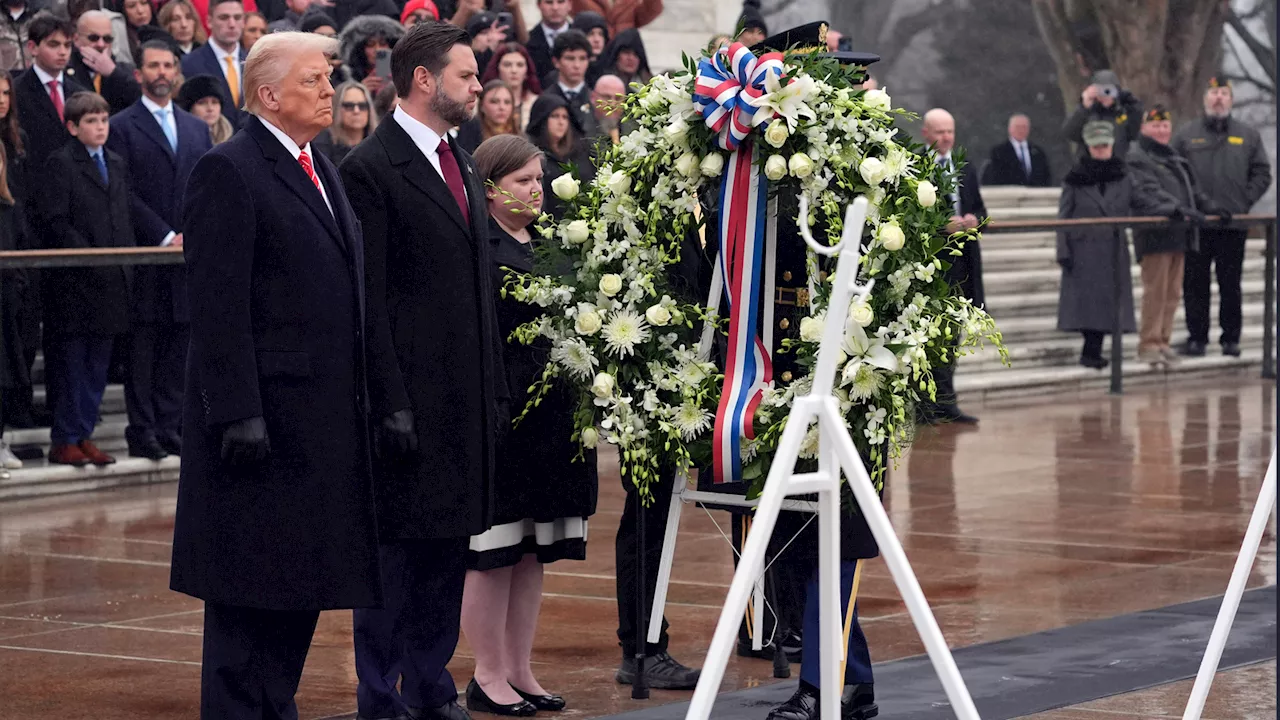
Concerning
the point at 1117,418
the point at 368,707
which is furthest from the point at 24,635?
the point at 1117,418

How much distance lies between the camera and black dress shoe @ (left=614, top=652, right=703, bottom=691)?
6848 millimetres

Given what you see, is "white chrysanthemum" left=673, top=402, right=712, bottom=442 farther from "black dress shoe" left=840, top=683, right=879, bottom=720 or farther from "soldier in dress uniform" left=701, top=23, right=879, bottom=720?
"black dress shoe" left=840, top=683, right=879, bottom=720

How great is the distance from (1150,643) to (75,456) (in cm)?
616

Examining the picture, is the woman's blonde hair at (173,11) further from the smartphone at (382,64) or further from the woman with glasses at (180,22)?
the smartphone at (382,64)

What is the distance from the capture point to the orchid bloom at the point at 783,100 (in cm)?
594

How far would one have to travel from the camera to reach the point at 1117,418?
48.7ft

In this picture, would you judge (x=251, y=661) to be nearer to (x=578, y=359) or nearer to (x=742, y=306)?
(x=578, y=359)

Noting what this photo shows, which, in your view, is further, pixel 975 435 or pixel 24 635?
pixel 975 435

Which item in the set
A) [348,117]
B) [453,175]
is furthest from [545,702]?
[348,117]

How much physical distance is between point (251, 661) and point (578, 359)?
142 cm

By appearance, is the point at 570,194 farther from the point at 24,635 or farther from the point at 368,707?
the point at 24,635

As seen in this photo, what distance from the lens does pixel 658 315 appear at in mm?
6230

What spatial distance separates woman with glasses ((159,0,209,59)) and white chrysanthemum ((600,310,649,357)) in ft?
26.5

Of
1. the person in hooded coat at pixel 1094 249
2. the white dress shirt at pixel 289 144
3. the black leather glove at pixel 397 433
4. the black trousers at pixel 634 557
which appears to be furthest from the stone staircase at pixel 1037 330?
the white dress shirt at pixel 289 144
